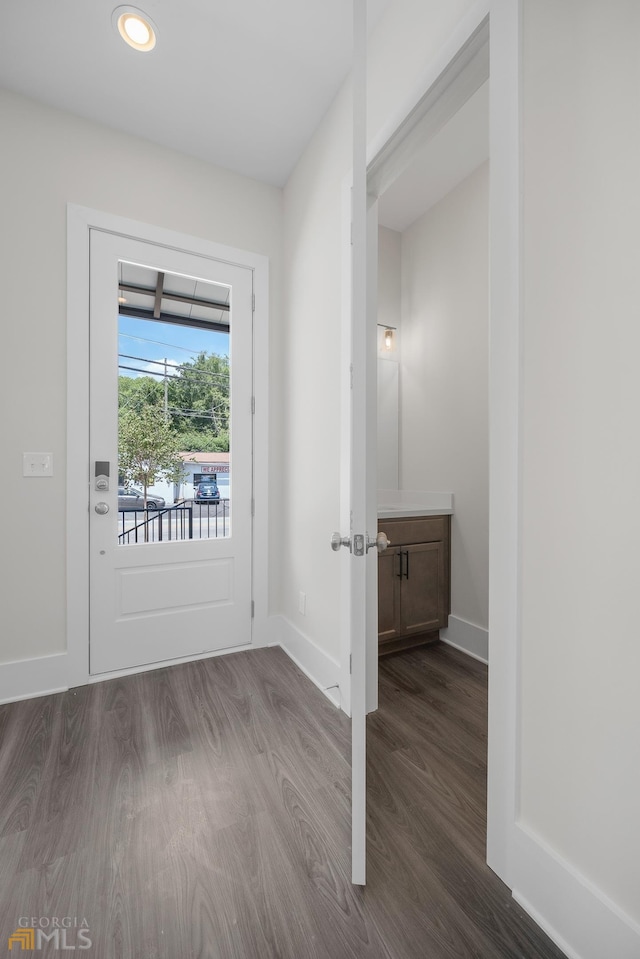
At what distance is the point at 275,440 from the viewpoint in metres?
2.66

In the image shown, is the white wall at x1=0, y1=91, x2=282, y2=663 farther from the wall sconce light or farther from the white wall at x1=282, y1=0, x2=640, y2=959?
the white wall at x1=282, y1=0, x2=640, y2=959

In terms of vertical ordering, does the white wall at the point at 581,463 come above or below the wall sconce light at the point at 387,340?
below

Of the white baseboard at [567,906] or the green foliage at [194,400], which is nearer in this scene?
the white baseboard at [567,906]

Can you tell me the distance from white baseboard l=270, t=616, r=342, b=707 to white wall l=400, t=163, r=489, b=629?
0.96 meters

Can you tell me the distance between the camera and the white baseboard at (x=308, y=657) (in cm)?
203

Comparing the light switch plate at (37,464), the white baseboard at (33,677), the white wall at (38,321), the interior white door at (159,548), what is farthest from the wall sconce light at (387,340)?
the white baseboard at (33,677)

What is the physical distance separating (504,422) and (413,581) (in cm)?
158

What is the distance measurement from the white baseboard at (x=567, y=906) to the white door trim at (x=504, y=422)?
0.04 m

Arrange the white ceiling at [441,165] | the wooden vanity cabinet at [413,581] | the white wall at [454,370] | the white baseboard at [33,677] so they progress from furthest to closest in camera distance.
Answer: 1. the white wall at [454,370]
2. the wooden vanity cabinet at [413,581]
3. the white ceiling at [441,165]
4. the white baseboard at [33,677]

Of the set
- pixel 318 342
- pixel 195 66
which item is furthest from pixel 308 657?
pixel 195 66

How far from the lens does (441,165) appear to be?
244 cm

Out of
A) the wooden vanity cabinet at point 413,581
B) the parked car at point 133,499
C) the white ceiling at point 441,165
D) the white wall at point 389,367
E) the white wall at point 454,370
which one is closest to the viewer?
the white ceiling at point 441,165

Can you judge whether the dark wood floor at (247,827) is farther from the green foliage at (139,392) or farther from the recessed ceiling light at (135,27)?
the recessed ceiling light at (135,27)

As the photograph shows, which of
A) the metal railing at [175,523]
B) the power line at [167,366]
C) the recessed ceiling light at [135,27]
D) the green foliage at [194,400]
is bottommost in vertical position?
the metal railing at [175,523]
